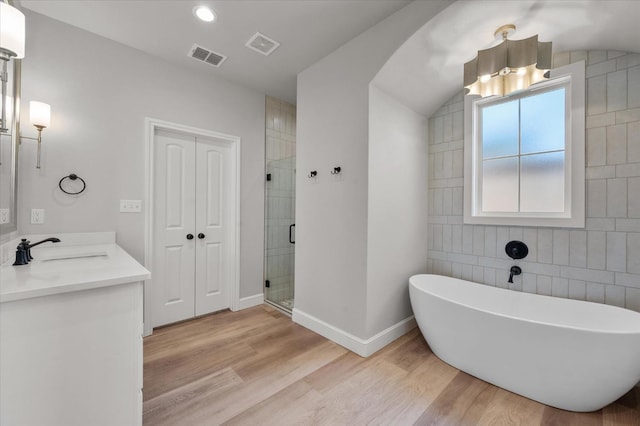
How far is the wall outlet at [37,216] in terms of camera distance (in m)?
1.94

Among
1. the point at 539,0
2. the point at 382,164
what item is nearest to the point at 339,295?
the point at 382,164

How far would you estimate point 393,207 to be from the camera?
2375 millimetres

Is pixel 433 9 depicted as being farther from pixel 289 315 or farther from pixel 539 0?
pixel 289 315

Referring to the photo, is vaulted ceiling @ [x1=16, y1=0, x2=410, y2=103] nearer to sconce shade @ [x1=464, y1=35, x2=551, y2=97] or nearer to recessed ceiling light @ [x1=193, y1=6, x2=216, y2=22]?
recessed ceiling light @ [x1=193, y1=6, x2=216, y2=22]

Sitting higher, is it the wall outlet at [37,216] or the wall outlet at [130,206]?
the wall outlet at [130,206]

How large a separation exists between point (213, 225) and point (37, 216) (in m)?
1.37

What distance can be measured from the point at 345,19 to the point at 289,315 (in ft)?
9.46

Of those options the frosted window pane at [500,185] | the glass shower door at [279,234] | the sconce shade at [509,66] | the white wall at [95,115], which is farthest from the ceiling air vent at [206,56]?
the frosted window pane at [500,185]

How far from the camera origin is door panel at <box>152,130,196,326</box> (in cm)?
259

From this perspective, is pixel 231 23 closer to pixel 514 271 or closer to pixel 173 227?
pixel 173 227

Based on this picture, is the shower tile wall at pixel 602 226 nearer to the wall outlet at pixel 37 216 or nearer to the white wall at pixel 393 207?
the white wall at pixel 393 207

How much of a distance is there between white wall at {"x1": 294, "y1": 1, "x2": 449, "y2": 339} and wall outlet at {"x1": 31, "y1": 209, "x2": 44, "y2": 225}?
6.77ft

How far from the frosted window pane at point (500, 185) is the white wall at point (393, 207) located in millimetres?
568

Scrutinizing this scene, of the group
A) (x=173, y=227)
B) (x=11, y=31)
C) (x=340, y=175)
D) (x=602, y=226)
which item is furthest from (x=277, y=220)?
(x=602, y=226)
